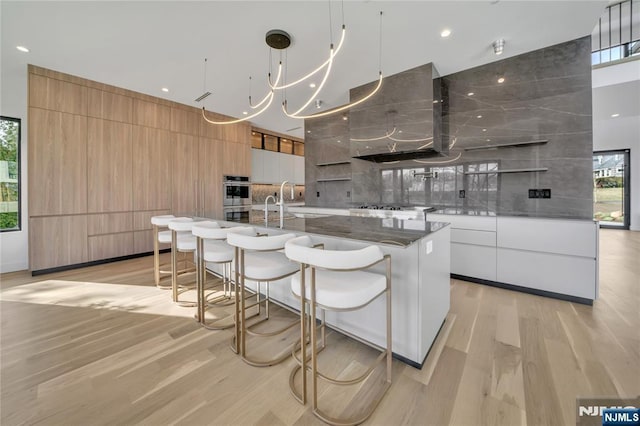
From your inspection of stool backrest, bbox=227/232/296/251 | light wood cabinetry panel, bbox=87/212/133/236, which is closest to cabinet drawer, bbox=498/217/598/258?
stool backrest, bbox=227/232/296/251

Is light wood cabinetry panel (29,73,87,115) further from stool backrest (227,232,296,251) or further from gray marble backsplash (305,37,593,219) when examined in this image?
gray marble backsplash (305,37,593,219)

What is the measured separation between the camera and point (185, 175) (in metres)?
4.98

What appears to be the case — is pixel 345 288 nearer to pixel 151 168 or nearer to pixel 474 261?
pixel 474 261

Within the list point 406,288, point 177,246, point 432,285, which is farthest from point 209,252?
point 432,285

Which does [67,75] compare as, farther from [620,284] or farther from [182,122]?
[620,284]

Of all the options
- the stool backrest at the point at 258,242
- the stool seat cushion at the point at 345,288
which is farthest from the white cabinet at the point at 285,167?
the stool seat cushion at the point at 345,288

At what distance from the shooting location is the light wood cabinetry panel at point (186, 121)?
4.79 m

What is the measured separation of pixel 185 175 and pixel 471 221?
5.07 m

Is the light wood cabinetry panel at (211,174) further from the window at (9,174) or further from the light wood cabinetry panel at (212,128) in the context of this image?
the window at (9,174)

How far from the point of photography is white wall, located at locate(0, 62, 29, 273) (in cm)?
353

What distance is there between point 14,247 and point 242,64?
14.1ft

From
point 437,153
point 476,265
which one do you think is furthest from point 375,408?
point 437,153

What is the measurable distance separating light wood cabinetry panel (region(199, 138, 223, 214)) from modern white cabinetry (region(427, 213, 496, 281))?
4.49 meters

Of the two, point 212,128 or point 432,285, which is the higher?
point 212,128
